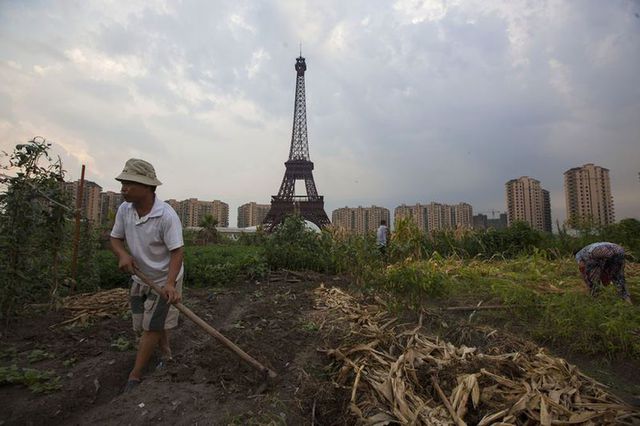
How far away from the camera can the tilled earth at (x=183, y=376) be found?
2215 mm

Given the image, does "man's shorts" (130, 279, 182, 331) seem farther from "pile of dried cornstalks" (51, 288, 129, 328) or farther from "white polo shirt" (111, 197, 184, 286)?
"pile of dried cornstalks" (51, 288, 129, 328)

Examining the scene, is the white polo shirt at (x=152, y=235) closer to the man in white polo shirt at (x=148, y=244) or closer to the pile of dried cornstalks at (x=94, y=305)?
the man in white polo shirt at (x=148, y=244)

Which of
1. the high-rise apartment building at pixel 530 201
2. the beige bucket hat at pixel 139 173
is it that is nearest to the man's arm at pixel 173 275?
the beige bucket hat at pixel 139 173

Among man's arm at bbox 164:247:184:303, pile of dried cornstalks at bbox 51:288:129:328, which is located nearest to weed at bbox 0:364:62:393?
man's arm at bbox 164:247:184:303

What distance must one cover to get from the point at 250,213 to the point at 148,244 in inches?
2829

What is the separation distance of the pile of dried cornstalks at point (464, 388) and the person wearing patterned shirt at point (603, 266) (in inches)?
99.5

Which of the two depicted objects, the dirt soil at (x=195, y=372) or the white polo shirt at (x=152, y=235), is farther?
the white polo shirt at (x=152, y=235)

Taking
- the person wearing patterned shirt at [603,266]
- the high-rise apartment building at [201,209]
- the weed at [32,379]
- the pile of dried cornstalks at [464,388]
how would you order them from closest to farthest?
the pile of dried cornstalks at [464,388]
the weed at [32,379]
the person wearing patterned shirt at [603,266]
the high-rise apartment building at [201,209]

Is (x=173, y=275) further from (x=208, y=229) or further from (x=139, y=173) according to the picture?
(x=208, y=229)

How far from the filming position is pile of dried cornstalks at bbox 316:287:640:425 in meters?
1.98

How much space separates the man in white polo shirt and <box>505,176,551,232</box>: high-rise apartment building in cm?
3474

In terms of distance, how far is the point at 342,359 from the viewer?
9.45ft

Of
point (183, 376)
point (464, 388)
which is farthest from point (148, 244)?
point (464, 388)

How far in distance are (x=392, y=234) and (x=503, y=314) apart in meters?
5.61
